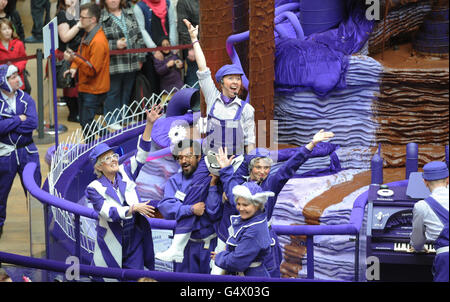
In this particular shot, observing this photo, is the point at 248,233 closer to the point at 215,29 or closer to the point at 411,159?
the point at 411,159

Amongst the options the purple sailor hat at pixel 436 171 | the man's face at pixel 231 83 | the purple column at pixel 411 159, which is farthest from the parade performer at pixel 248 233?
the purple column at pixel 411 159

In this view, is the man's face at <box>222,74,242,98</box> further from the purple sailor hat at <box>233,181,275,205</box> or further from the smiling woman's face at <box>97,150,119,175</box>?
the purple sailor hat at <box>233,181,275,205</box>

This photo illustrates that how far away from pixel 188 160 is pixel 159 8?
531 centimetres

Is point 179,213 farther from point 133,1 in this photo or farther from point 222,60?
point 133,1

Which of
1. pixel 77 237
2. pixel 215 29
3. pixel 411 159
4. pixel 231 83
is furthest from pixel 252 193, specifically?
pixel 215 29

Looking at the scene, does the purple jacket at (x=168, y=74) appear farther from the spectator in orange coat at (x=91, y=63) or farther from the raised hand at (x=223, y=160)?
the raised hand at (x=223, y=160)

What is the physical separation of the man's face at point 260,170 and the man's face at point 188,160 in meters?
0.55

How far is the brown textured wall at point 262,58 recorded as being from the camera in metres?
9.76

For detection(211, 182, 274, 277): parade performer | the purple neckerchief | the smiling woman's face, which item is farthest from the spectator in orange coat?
detection(211, 182, 274, 277): parade performer

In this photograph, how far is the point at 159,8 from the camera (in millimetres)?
13398

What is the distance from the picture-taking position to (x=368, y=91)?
1036 centimetres

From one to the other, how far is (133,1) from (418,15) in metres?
4.35

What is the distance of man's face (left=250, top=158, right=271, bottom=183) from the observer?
7992 mm

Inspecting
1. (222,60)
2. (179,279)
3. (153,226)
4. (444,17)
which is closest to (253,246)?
(179,279)
